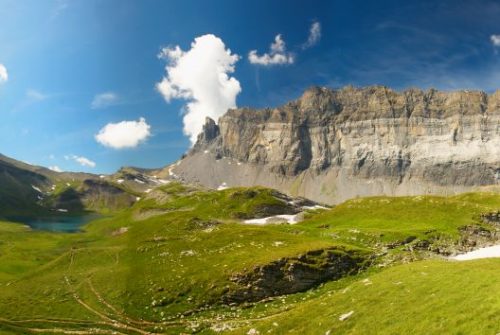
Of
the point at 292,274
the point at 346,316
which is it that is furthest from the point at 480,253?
the point at 346,316

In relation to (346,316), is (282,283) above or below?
below

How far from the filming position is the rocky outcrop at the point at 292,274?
51344 mm

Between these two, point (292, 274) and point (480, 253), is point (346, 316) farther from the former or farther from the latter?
point (480, 253)

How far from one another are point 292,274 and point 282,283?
1.76 meters

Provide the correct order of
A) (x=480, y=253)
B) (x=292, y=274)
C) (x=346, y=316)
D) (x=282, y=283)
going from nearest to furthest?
(x=346, y=316)
(x=282, y=283)
(x=292, y=274)
(x=480, y=253)

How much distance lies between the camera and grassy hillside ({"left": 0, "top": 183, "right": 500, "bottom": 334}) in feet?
103

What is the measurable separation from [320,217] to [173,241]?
40.8m

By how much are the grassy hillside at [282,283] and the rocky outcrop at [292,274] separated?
135mm

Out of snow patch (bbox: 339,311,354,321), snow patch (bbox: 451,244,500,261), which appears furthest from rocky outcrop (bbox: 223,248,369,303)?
snow patch (bbox: 339,311,354,321)

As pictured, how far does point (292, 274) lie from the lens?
53406mm

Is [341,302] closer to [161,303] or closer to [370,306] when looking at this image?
[370,306]

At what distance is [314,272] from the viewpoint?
5409cm

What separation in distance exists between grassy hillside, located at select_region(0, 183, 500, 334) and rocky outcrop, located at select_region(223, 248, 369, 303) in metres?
0.13

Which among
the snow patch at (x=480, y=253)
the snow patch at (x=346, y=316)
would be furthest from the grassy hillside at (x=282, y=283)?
the snow patch at (x=480, y=253)
